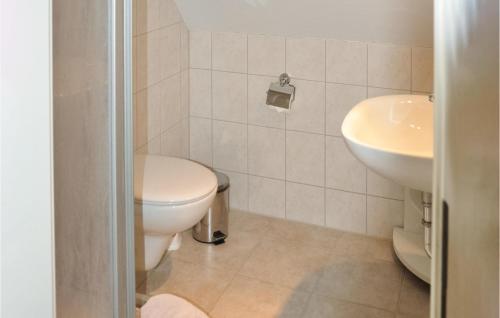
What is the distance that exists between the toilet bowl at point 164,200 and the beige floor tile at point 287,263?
0.40 metres

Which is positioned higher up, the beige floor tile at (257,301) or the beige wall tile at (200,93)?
the beige wall tile at (200,93)

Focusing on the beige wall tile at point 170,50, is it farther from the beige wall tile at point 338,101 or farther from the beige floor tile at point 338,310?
the beige floor tile at point 338,310

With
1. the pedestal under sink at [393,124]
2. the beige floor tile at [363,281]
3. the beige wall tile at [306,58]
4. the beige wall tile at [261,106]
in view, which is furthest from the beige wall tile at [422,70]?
the beige floor tile at [363,281]

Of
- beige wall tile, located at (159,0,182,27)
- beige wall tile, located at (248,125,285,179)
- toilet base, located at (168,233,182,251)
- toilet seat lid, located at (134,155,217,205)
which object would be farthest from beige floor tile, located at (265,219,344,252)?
beige wall tile, located at (159,0,182,27)

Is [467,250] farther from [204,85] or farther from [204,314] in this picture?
[204,85]

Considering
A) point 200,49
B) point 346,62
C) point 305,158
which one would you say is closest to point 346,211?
point 305,158

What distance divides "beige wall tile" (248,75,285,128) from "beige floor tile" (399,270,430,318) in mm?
860

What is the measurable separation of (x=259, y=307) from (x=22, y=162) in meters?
1.31

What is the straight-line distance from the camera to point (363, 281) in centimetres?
231

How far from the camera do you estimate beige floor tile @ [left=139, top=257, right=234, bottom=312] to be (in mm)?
2205

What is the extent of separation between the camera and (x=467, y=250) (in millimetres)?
777

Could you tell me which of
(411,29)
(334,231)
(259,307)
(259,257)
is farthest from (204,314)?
(411,29)

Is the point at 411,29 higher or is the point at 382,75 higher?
the point at 411,29

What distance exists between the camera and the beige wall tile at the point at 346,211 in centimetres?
267
